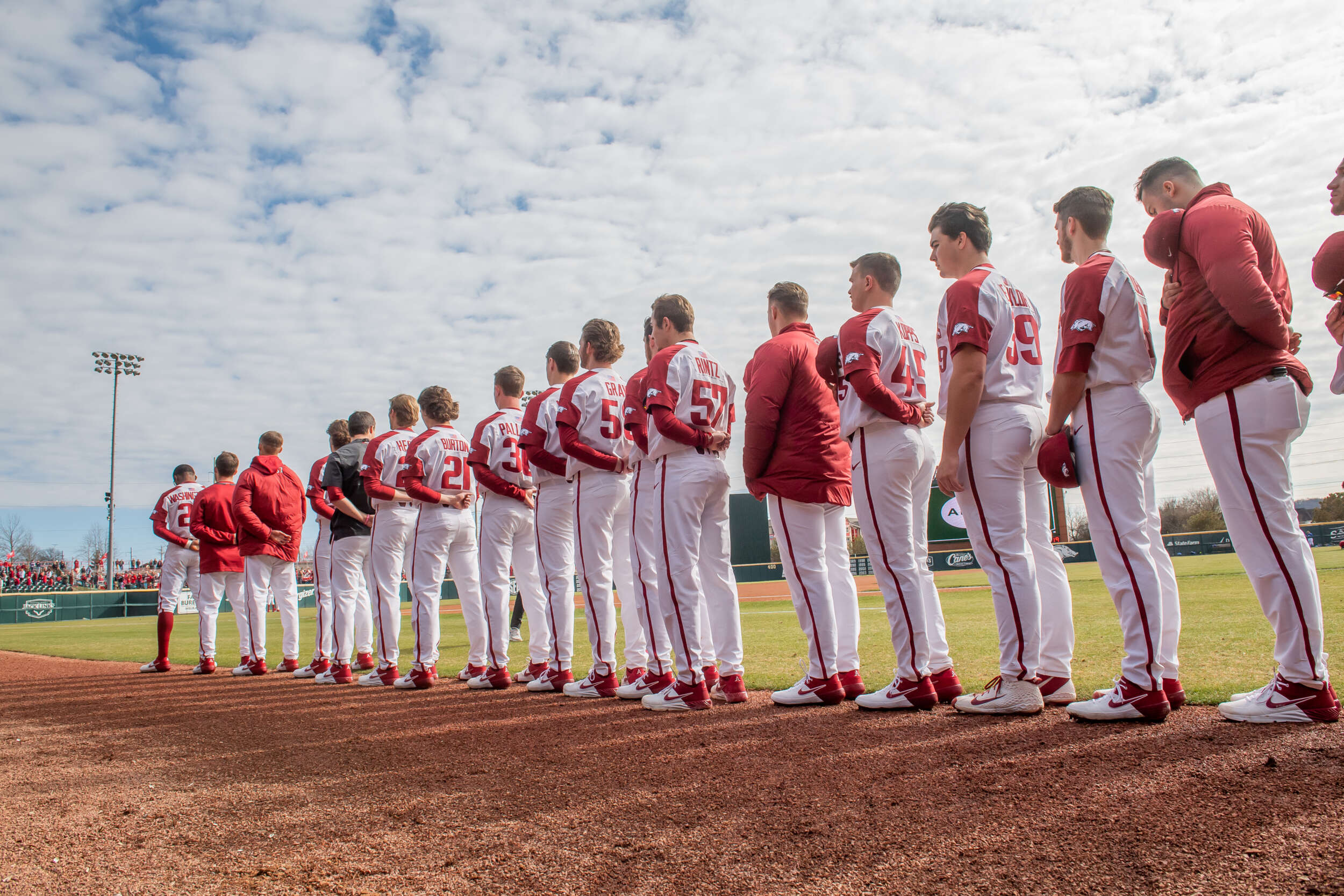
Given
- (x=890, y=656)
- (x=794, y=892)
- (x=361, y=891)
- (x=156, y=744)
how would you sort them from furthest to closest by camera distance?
(x=890, y=656) < (x=156, y=744) < (x=361, y=891) < (x=794, y=892)

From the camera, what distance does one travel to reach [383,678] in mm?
6547

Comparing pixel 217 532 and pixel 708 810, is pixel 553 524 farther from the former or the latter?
pixel 217 532

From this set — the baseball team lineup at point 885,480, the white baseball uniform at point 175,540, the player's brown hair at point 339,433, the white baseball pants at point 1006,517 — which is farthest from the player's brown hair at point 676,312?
the white baseball uniform at point 175,540

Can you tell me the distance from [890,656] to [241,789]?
15.7 ft

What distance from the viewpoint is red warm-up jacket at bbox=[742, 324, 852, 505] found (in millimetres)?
4344

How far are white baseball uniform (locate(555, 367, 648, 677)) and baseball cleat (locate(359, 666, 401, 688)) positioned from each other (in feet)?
6.80

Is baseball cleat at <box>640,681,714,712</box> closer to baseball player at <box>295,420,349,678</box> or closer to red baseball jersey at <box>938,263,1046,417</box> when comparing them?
red baseball jersey at <box>938,263,1046,417</box>

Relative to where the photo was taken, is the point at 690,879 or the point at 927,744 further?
the point at 927,744

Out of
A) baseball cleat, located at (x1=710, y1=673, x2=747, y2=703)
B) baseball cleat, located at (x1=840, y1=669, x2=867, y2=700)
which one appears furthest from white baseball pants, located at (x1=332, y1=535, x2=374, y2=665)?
baseball cleat, located at (x1=840, y1=669, x2=867, y2=700)

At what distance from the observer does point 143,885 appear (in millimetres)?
2160

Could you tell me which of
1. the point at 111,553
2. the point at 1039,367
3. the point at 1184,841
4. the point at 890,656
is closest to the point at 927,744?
the point at 1184,841

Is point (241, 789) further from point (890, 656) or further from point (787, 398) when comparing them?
point (890, 656)

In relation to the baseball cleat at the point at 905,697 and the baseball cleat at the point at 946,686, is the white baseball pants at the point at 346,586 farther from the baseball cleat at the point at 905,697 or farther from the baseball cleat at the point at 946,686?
the baseball cleat at the point at 946,686

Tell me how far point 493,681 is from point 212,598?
4.43 m
